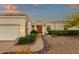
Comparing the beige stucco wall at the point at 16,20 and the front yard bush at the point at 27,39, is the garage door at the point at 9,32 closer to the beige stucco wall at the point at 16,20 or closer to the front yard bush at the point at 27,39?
the beige stucco wall at the point at 16,20

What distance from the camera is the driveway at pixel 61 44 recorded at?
9711 mm

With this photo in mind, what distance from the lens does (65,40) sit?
973 cm

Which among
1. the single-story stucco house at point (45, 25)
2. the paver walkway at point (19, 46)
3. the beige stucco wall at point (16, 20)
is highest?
the beige stucco wall at point (16, 20)

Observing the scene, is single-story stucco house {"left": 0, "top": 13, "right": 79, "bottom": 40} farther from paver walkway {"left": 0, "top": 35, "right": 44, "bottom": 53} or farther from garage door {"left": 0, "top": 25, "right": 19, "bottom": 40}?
paver walkway {"left": 0, "top": 35, "right": 44, "bottom": 53}

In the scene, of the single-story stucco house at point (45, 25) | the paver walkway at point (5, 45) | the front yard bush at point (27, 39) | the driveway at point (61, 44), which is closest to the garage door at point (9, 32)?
the paver walkway at point (5, 45)

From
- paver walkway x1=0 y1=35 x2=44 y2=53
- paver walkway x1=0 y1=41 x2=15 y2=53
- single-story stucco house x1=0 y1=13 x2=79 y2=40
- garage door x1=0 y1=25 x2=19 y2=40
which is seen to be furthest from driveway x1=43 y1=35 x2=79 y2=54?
paver walkway x1=0 y1=41 x2=15 y2=53

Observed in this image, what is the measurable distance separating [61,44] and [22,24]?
125 centimetres

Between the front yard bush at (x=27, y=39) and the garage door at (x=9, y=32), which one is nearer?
the front yard bush at (x=27, y=39)


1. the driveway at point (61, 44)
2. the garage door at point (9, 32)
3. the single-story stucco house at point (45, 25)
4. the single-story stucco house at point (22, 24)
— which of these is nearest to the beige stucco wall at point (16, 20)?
the single-story stucco house at point (22, 24)

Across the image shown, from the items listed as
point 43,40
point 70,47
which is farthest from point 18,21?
point 70,47

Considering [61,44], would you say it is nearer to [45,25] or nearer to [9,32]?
[45,25]

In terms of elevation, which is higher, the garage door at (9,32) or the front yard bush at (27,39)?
the garage door at (9,32)
